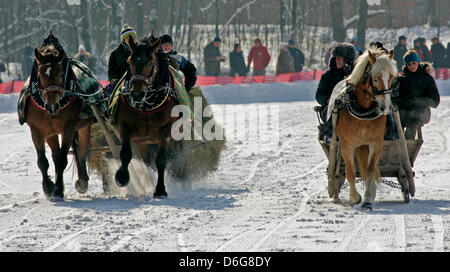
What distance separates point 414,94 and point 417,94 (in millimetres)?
36

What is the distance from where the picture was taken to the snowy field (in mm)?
7738

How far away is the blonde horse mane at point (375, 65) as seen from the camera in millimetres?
9336

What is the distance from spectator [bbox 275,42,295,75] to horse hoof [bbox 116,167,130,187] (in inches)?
656

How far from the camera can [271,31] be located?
38.7m

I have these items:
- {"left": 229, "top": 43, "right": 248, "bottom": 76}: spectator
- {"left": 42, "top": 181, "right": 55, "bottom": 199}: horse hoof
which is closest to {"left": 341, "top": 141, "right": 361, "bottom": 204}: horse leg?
{"left": 42, "top": 181, "right": 55, "bottom": 199}: horse hoof

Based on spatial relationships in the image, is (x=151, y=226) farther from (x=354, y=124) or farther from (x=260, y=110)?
(x=260, y=110)

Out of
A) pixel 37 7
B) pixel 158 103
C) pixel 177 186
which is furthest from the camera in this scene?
pixel 37 7

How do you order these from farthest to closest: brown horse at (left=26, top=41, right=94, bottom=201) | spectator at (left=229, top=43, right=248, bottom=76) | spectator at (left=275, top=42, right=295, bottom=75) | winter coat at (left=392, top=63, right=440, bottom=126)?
spectator at (left=229, top=43, right=248, bottom=76)
spectator at (left=275, top=42, right=295, bottom=75)
winter coat at (left=392, top=63, right=440, bottom=126)
brown horse at (left=26, top=41, right=94, bottom=201)

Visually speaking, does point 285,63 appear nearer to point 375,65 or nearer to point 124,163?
point 124,163

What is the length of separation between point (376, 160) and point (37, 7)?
29607mm

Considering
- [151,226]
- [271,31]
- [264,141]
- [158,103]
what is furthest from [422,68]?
[271,31]

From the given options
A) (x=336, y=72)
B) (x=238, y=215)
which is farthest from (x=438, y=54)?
(x=238, y=215)

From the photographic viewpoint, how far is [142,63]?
1027 centimetres

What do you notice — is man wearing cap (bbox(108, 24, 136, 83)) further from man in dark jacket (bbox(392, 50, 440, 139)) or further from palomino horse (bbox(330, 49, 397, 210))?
man in dark jacket (bbox(392, 50, 440, 139))
